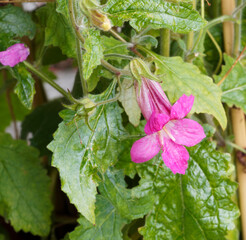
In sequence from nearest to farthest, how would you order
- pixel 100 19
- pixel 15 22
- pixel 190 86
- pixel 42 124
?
pixel 100 19 < pixel 190 86 < pixel 15 22 < pixel 42 124

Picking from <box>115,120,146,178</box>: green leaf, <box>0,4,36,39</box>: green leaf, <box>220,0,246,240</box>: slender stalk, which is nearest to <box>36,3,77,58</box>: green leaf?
<box>0,4,36,39</box>: green leaf

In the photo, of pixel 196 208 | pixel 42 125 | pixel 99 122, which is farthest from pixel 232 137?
pixel 42 125

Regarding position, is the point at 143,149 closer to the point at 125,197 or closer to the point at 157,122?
the point at 157,122

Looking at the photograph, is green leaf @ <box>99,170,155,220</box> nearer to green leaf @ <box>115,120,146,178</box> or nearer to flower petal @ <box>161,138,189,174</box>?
green leaf @ <box>115,120,146,178</box>

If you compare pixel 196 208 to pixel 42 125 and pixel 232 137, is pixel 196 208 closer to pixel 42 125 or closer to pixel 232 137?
pixel 232 137

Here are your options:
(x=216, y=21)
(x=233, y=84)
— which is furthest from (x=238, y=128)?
(x=216, y=21)

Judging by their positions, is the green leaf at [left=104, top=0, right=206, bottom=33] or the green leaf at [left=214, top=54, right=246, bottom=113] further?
the green leaf at [left=214, top=54, right=246, bottom=113]

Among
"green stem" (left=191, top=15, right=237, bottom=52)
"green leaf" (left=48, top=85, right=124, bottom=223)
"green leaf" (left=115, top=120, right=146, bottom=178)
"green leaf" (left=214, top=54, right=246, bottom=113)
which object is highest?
"green stem" (left=191, top=15, right=237, bottom=52)
